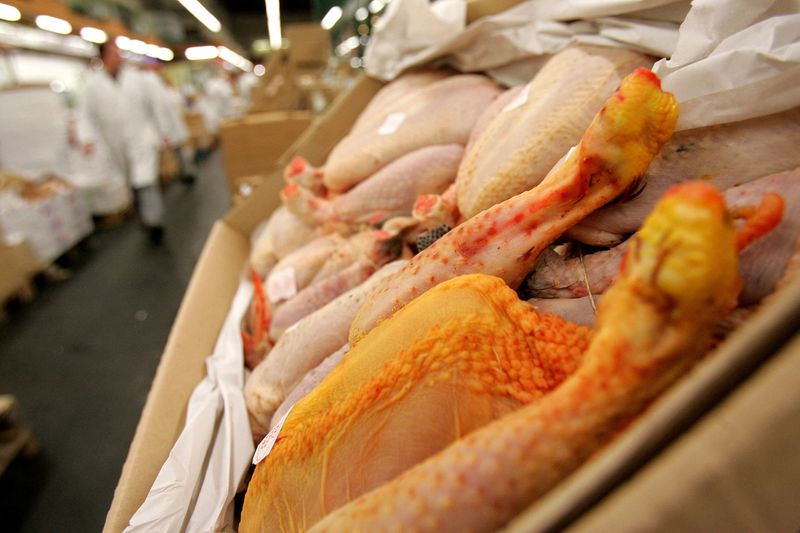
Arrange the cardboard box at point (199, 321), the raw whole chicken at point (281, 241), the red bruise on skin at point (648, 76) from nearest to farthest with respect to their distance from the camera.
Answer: the red bruise on skin at point (648, 76) → the cardboard box at point (199, 321) → the raw whole chicken at point (281, 241)

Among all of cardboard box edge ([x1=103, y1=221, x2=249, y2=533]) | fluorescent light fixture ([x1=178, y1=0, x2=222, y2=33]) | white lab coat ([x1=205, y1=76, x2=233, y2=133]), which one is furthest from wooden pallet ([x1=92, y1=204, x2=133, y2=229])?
white lab coat ([x1=205, y1=76, x2=233, y2=133])

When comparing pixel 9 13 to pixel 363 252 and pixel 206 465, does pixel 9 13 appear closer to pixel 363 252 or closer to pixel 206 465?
pixel 363 252

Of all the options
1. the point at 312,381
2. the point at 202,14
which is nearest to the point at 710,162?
the point at 312,381

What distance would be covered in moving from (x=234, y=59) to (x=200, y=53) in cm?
552

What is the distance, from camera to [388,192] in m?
1.53

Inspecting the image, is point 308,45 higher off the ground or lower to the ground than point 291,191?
higher

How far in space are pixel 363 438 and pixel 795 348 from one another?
0.53 m

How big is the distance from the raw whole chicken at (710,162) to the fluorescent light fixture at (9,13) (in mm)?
5644

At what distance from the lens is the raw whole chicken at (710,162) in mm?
744

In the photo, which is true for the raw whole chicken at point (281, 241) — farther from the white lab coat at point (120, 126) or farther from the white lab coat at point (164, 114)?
the white lab coat at point (164, 114)

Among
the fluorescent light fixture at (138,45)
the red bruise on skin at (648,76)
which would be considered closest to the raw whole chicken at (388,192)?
the red bruise on skin at (648,76)

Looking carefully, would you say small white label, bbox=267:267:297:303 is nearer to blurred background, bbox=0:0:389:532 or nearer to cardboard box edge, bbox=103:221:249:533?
cardboard box edge, bbox=103:221:249:533

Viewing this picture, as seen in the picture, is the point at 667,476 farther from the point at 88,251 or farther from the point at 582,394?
the point at 88,251

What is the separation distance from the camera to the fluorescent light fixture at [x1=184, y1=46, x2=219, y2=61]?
52.5 feet
